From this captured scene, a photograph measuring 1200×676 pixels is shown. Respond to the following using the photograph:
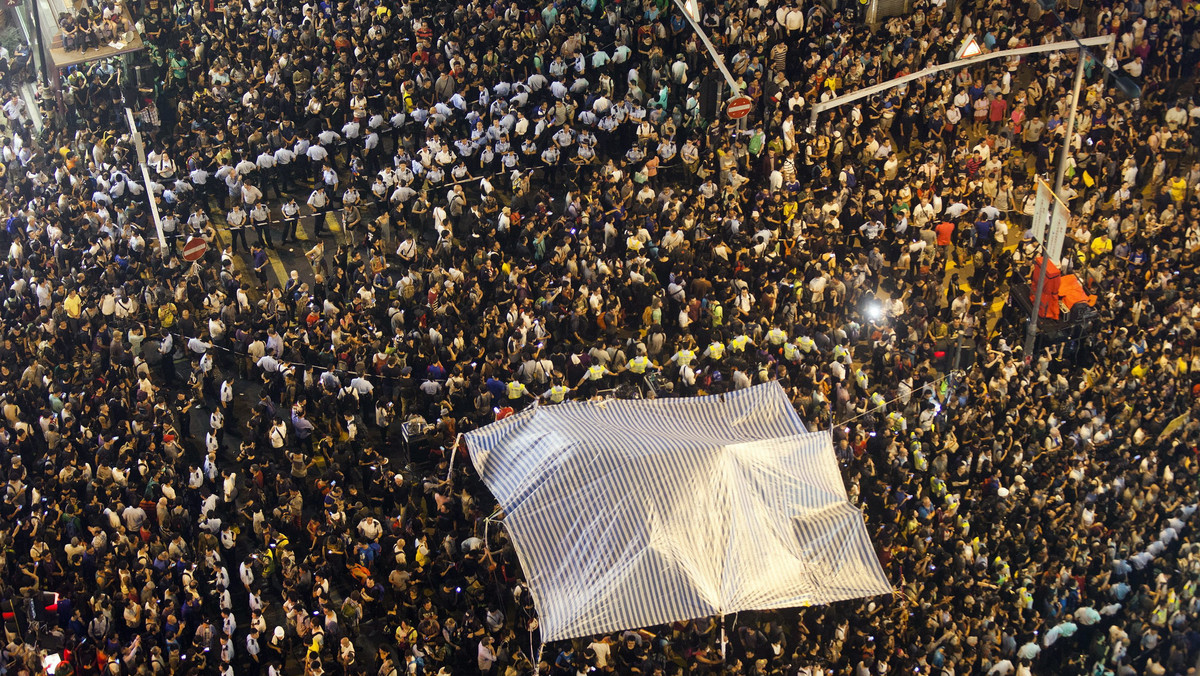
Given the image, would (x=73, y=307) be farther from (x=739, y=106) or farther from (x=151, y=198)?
(x=739, y=106)

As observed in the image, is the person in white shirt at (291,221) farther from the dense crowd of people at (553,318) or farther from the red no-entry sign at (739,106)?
the red no-entry sign at (739,106)

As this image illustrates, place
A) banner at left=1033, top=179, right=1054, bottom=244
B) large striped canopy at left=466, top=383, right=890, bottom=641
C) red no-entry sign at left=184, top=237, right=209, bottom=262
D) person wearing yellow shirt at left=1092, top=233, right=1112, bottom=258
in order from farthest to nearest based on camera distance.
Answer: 1. person wearing yellow shirt at left=1092, top=233, right=1112, bottom=258
2. red no-entry sign at left=184, top=237, right=209, bottom=262
3. banner at left=1033, top=179, right=1054, bottom=244
4. large striped canopy at left=466, top=383, right=890, bottom=641

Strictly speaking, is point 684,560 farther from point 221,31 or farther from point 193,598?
point 221,31

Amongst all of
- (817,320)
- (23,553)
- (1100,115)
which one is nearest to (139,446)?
(23,553)

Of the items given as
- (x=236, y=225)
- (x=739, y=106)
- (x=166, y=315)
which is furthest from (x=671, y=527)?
(x=236, y=225)

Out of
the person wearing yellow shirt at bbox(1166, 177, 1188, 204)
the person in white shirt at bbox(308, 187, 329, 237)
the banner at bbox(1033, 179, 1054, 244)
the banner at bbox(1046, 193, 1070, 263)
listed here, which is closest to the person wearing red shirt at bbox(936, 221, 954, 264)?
the banner at bbox(1033, 179, 1054, 244)

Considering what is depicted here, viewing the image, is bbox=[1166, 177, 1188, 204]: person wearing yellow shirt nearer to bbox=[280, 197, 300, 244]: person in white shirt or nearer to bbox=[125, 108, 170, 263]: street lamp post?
bbox=[280, 197, 300, 244]: person in white shirt

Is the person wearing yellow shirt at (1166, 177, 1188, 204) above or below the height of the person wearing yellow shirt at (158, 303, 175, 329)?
below
